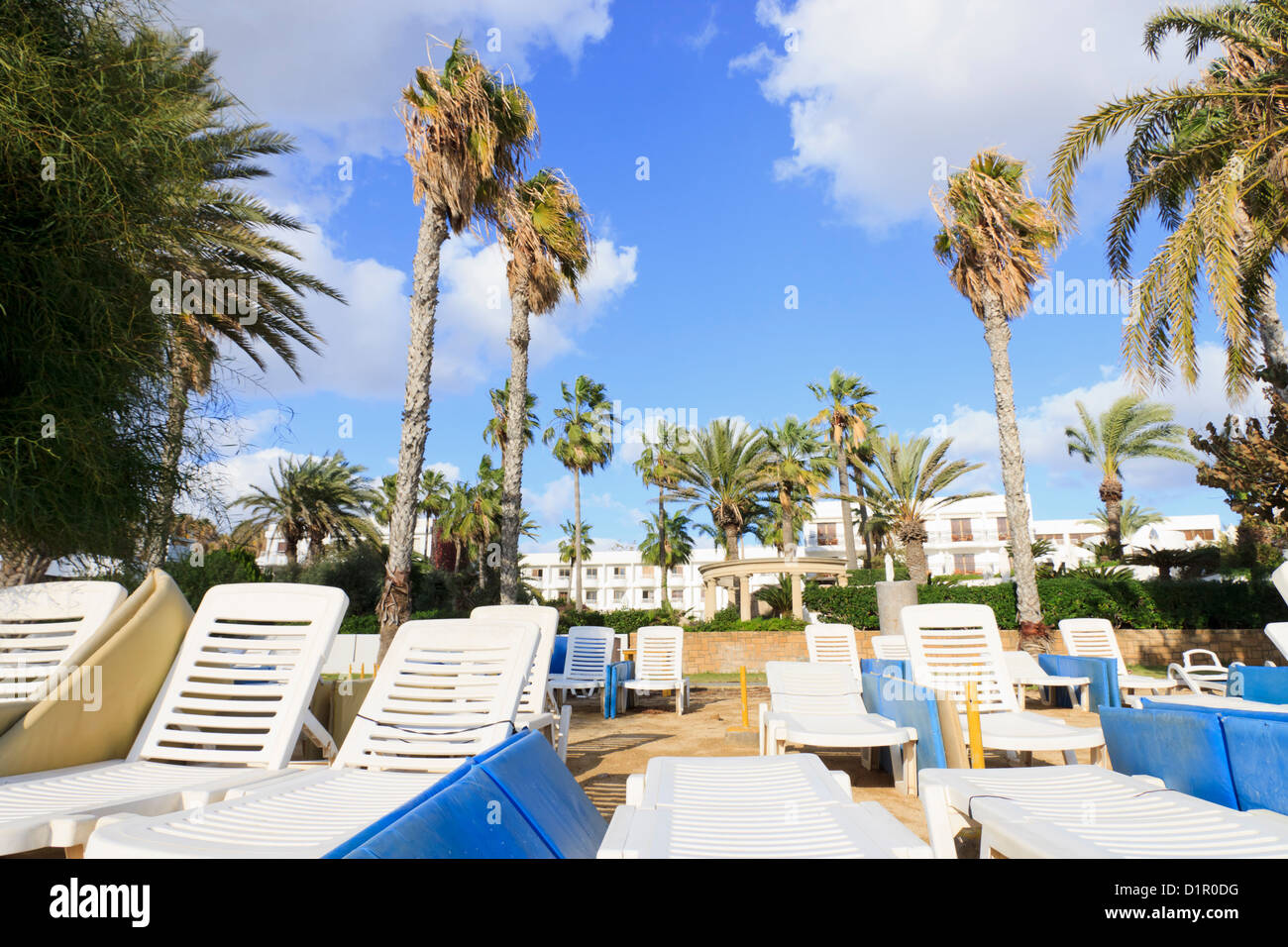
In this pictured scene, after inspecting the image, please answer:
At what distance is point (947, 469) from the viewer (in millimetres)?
25234

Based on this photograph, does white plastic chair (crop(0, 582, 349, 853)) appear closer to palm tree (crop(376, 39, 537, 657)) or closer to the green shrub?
palm tree (crop(376, 39, 537, 657))

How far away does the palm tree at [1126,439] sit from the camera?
27.4 meters

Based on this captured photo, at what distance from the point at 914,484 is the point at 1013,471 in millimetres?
11467

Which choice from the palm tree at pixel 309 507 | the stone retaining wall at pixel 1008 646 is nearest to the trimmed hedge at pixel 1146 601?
the stone retaining wall at pixel 1008 646

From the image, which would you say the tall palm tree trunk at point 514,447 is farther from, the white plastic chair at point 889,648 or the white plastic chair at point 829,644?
the white plastic chair at point 889,648

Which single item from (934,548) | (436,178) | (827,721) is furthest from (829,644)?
(934,548)

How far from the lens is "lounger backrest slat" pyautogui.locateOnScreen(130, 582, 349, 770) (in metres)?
3.41

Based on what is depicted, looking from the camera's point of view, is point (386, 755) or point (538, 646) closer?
point (386, 755)

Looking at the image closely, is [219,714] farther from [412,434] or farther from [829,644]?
[829,644]

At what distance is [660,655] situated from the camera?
37.9 ft

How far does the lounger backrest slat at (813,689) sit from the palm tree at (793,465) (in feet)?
74.4
